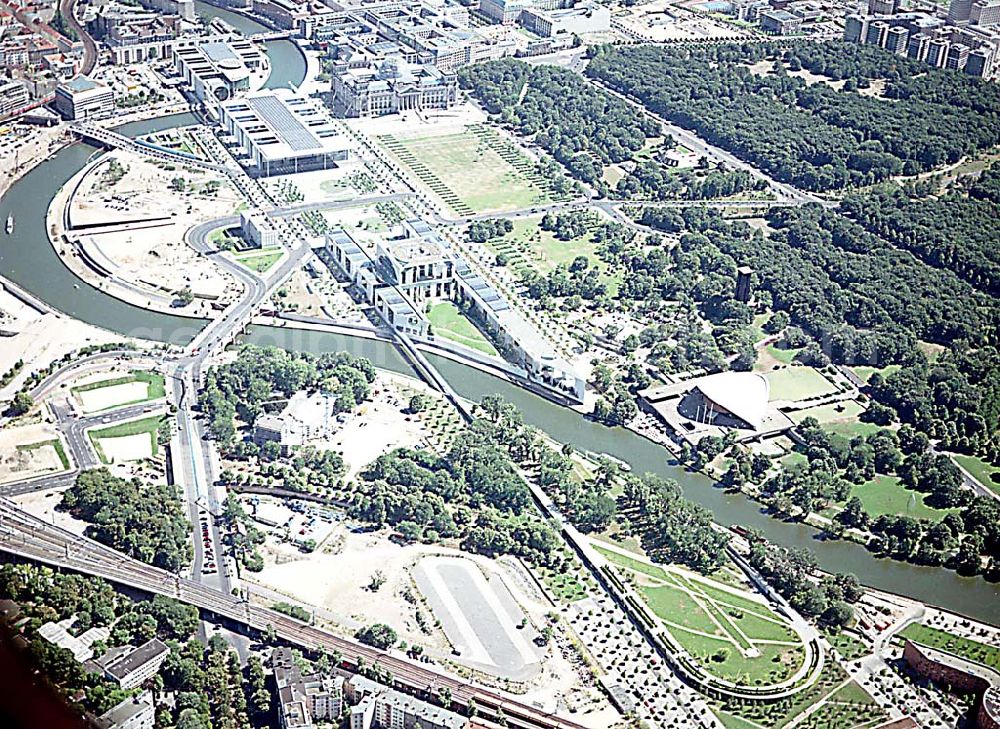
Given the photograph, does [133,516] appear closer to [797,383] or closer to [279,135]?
[797,383]

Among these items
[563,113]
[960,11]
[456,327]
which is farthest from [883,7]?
[456,327]

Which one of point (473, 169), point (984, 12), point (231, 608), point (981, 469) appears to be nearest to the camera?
point (231, 608)

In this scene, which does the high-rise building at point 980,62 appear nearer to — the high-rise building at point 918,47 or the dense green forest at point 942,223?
the high-rise building at point 918,47

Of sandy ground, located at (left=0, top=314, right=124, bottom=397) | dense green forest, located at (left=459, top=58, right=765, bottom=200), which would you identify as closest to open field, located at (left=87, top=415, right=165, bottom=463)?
sandy ground, located at (left=0, top=314, right=124, bottom=397)

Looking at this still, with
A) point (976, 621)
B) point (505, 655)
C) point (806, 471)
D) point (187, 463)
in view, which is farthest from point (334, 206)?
point (976, 621)

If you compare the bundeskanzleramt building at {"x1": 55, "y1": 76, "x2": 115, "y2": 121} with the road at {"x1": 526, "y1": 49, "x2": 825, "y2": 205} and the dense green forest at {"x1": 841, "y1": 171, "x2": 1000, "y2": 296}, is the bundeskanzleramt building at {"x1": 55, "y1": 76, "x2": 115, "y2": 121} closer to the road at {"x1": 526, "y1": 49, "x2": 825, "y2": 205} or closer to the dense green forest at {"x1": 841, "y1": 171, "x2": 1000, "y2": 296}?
the road at {"x1": 526, "y1": 49, "x2": 825, "y2": 205}

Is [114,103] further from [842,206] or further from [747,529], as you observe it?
[747,529]
